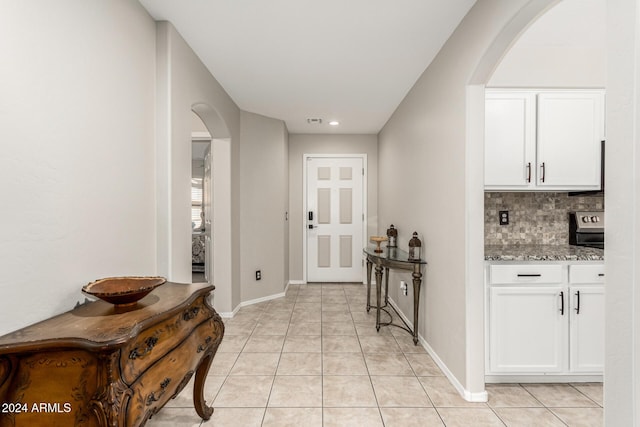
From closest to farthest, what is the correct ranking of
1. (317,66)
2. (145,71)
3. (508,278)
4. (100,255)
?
(100,255) < (145,71) < (508,278) < (317,66)

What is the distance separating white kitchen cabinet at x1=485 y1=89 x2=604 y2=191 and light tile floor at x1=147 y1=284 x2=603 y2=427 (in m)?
1.47

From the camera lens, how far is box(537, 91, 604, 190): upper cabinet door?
2.37 m

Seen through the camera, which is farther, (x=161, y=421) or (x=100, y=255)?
(x=161, y=421)

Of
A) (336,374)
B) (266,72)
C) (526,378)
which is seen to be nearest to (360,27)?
(266,72)

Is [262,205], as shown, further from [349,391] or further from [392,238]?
[349,391]

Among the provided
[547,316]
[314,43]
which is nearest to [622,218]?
[547,316]

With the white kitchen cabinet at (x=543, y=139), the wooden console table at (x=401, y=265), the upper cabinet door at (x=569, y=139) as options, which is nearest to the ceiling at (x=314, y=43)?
the white kitchen cabinet at (x=543, y=139)

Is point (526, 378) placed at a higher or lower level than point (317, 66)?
lower

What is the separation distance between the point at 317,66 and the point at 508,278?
7.47ft

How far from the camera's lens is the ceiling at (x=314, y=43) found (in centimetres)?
200

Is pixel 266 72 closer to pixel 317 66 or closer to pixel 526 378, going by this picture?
pixel 317 66

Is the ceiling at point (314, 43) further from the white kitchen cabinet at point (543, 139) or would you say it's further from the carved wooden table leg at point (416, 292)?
the carved wooden table leg at point (416, 292)

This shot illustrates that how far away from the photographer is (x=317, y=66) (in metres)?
2.81

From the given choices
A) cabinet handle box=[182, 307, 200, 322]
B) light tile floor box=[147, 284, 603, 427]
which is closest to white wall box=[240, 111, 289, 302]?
light tile floor box=[147, 284, 603, 427]
